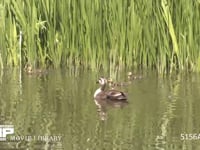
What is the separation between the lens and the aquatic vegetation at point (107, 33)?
7668 millimetres

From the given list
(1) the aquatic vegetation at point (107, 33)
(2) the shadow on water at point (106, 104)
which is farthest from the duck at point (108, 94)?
(1) the aquatic vegetation at point (107, 33)

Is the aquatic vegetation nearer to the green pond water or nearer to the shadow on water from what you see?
the green pond water

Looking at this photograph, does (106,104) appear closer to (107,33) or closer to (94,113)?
(94,113)

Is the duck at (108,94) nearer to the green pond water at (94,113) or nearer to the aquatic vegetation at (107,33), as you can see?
the green pond water at (94,113)

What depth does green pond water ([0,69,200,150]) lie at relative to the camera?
5027mm

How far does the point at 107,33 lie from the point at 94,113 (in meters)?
2.11

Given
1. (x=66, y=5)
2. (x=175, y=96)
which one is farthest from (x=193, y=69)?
(x=66, y=5)

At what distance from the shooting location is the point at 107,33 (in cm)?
786

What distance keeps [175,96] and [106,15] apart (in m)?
1.58

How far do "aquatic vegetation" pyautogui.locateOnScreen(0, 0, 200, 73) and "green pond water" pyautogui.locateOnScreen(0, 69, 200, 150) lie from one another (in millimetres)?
228

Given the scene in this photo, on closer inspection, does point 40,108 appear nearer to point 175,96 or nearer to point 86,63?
point 175,96

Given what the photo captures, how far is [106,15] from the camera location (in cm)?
775

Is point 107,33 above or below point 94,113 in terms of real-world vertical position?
above

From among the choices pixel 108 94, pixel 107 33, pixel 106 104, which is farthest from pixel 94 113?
pixel 107 33
